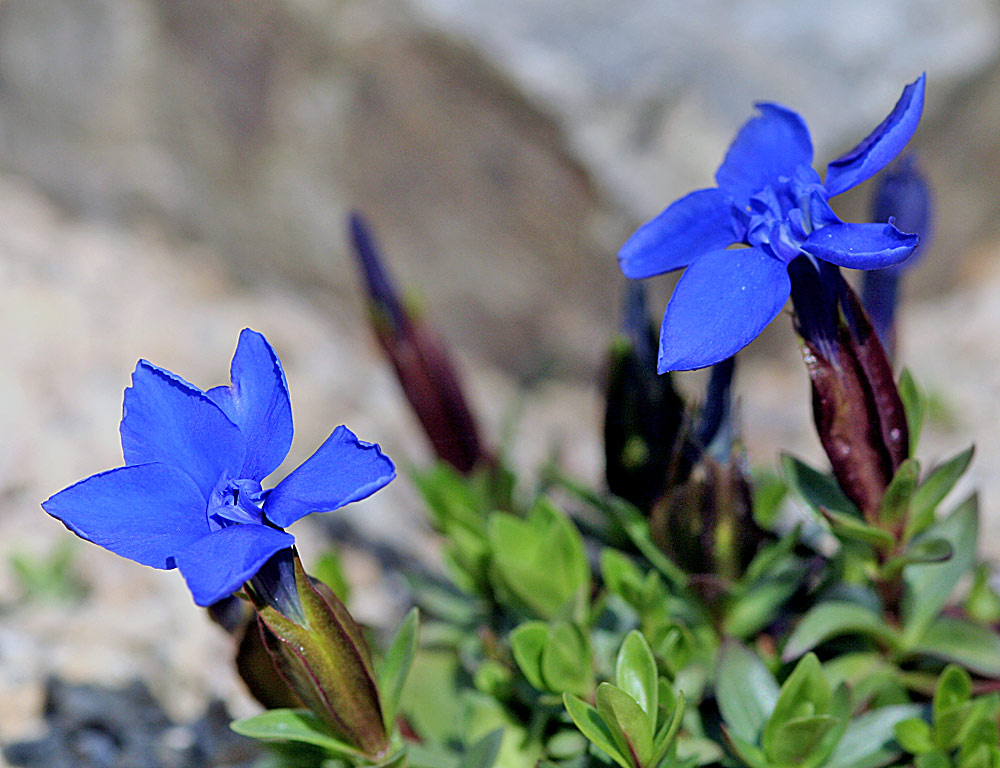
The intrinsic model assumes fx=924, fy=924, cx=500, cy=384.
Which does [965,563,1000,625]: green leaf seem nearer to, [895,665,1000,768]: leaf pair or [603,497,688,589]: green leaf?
[895,665,1000,768]: leaf pair

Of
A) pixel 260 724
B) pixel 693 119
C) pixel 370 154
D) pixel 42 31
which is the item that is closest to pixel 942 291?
pixel 693 119

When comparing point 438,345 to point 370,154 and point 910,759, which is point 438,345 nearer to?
point 370,154

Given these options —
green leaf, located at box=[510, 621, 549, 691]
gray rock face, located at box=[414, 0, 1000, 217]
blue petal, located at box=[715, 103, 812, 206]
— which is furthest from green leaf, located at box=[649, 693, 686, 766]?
gray rock face, located at box=[414, 0, 1000, 217]

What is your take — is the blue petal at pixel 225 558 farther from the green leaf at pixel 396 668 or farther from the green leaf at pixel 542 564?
A: the green leaf at pixel 542 564

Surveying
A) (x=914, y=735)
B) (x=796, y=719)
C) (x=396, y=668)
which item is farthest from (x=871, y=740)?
(x=396, y=668)

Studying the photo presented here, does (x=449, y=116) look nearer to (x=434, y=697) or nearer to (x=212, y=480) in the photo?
(x=434, y=697)
